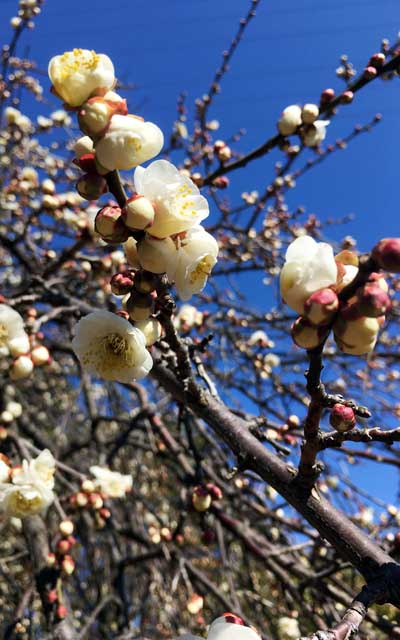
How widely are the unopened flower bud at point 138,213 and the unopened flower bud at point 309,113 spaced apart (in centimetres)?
134

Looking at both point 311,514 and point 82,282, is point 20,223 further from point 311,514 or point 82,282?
point 311,514

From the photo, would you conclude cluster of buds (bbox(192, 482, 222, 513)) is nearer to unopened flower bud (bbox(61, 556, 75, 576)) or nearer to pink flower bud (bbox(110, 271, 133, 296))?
unopened flower bud (bbox(61, 556, 75, 576))

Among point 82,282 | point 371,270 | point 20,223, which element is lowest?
point 371,270

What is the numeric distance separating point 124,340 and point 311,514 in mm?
530

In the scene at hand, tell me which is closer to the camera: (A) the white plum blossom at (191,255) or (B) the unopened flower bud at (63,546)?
(A) the white plum blossom at (191,255)

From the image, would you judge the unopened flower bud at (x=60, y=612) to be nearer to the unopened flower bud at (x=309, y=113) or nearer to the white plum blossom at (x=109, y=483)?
the white plum blossom at (x=109, y=483)

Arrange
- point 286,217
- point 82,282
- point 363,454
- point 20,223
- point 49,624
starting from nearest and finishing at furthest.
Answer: point 49,624 → point 363,454 → point 82,282 → point 20,223 → point 286,217

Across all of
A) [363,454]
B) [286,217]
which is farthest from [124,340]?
[286,217]

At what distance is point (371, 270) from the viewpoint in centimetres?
67

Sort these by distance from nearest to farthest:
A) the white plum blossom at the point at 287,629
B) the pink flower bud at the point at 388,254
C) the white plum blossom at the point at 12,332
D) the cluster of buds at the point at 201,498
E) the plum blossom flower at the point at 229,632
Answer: the pink flower bud at the point at 388,254 → the plum blossom flower at the point at 229,632 → the white plum blossom at the point at 12,332 → the cluster of buds at the point at 201,498 → the white plum blossom at the point at 287,629

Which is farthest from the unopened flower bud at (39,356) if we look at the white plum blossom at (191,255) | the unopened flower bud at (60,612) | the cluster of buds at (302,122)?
the cluster of buds at (302,122)

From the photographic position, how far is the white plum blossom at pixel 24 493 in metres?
1.55

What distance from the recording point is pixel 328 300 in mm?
700

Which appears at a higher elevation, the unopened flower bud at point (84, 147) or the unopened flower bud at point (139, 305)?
the unopened flower bud at point (84, 147)
